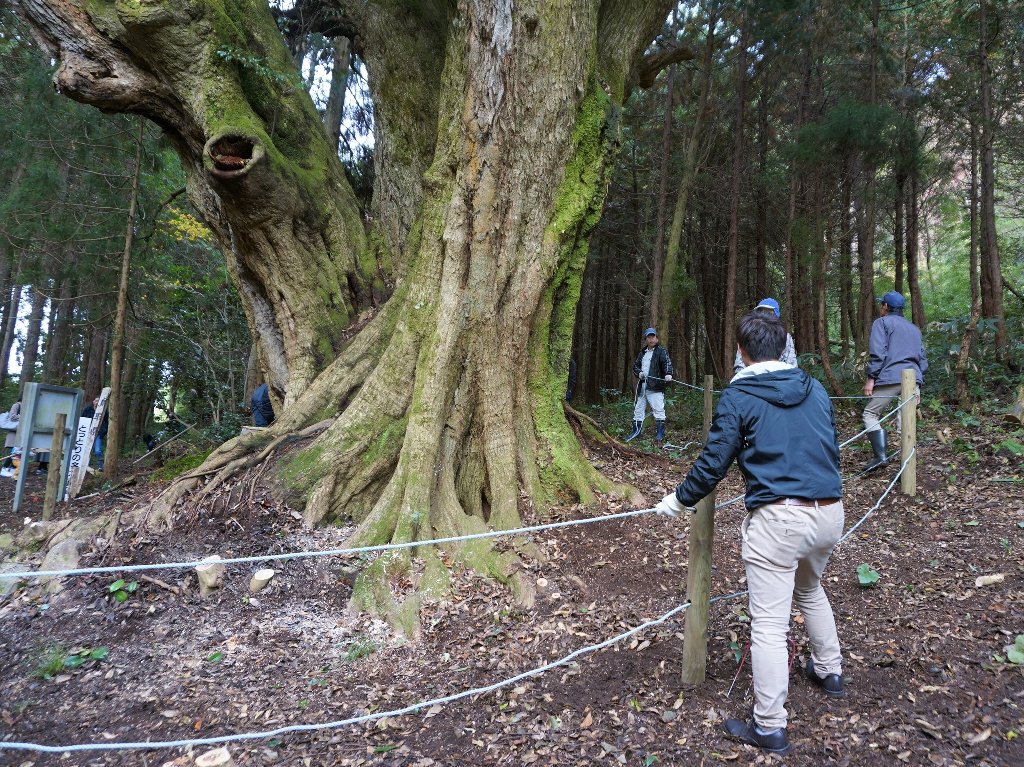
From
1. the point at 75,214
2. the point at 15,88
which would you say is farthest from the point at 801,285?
the point at 15,88

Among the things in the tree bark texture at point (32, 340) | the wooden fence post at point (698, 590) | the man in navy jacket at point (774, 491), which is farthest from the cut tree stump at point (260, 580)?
the tree bark texture at point (32, 340)

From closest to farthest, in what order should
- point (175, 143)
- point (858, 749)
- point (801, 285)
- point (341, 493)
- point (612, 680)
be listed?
1. point (858, 749)
2. point (612, 680)
3. point (341, 493)
4. point (175, 143)
5. point (801, 285)

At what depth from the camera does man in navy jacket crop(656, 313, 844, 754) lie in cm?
249

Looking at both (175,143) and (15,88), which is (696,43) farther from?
(15,88)

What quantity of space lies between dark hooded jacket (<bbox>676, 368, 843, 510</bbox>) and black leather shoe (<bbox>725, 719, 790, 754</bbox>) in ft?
3.20

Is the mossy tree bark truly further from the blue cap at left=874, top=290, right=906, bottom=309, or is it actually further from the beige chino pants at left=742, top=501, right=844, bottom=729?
the blue cap at left=874, top=290, right=906, bottom=309

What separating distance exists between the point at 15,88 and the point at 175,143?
802 cm

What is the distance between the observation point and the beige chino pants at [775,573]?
2.48m

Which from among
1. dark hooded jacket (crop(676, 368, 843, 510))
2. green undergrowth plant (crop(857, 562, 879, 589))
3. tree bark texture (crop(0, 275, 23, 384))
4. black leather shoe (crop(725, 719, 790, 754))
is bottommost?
black leather shoe (crop(725, 719, 790, 754))

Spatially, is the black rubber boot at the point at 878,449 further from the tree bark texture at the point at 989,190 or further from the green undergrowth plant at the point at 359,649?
the green undergrowth plant at the point at 359,649

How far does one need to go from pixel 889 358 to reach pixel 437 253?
4448mm

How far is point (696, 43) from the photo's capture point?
12242mm

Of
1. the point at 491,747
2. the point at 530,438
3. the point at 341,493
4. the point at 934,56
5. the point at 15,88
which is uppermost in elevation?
the point at 934,56

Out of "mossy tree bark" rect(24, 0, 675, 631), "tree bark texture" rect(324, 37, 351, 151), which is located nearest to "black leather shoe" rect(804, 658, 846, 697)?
"mossy tree bark" rect(24, 0, 675, 631)
